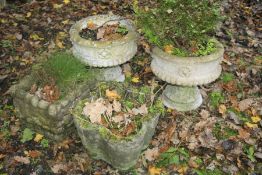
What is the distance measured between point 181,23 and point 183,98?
106cm

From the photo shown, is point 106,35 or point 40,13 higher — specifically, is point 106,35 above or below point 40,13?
above

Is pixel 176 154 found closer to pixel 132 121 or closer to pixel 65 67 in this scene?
pixel 132 121

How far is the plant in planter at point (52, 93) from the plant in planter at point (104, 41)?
182 millimetres

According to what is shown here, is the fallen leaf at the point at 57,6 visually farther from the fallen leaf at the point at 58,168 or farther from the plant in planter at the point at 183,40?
the fallen leaf at the point at 58,168

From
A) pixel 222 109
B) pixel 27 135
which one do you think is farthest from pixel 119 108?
pixel 222 109

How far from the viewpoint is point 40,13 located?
715 cm

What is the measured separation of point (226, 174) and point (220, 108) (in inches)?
42.6

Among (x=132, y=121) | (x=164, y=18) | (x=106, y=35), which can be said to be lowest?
Result: (x=132, y=121)

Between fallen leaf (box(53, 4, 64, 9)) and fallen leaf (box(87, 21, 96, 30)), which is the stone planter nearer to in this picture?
fallen leaf (box(87, 21, 96, 30))

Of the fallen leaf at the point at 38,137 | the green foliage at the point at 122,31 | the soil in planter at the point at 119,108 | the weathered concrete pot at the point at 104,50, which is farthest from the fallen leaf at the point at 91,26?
the fallen leaf at the point at 38,137

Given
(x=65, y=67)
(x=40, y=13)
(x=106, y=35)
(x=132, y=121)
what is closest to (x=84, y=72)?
(x=65, y=67)

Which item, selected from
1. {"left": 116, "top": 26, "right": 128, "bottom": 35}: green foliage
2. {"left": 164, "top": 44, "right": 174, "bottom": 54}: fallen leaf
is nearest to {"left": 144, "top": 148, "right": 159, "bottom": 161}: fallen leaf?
Result: {"left": 164, "top": 44, "right": 174, "bottom": 54}: fallen leaf

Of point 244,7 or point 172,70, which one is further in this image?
point 244,7

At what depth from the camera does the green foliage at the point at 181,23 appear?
4.45 meters
